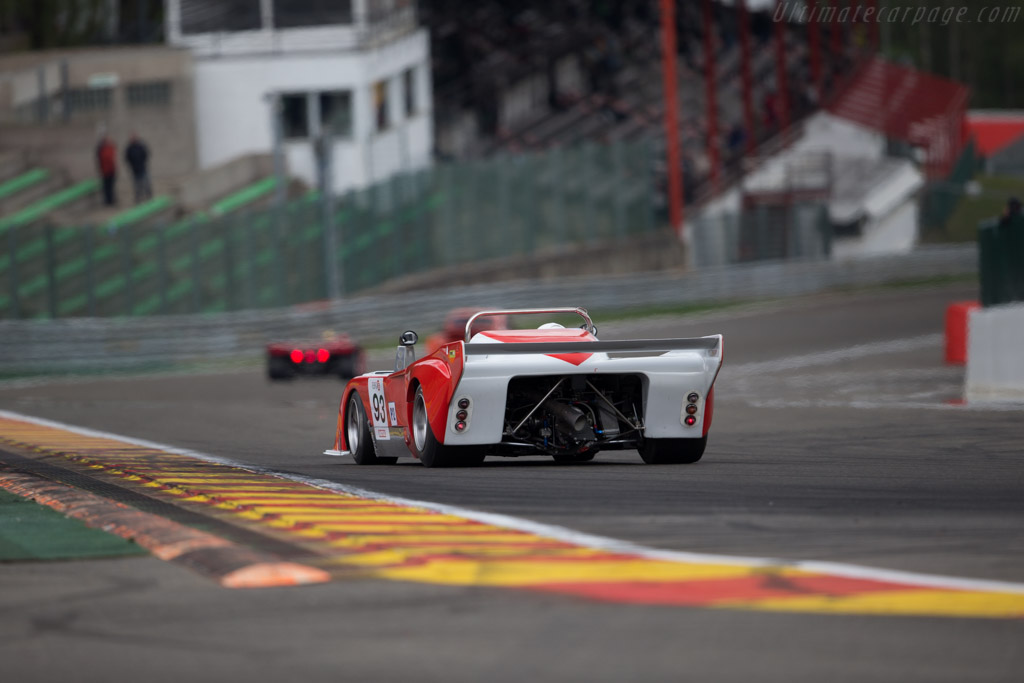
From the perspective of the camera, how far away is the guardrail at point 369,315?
30047mm

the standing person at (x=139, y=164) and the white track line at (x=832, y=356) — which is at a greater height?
the standing person at (x=139, y=164)

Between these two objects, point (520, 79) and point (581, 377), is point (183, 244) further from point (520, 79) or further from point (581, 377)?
point (520, 79)

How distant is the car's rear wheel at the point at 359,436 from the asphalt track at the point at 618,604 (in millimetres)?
215

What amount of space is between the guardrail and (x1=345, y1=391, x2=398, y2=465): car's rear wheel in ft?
59.5

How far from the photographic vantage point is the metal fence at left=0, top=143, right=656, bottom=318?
1185 inches

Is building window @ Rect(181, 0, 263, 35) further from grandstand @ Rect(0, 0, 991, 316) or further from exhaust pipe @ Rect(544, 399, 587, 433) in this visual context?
exhaust pipe @ Rect(544, 399, 587, 433)

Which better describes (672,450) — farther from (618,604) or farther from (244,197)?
(244,197)

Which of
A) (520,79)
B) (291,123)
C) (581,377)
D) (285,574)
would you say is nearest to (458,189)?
(291,123)

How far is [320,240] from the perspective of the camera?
3391 cm

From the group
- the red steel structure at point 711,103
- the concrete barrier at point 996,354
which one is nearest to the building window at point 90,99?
the red steel structure at point 711,103

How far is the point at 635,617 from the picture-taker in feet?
19.6

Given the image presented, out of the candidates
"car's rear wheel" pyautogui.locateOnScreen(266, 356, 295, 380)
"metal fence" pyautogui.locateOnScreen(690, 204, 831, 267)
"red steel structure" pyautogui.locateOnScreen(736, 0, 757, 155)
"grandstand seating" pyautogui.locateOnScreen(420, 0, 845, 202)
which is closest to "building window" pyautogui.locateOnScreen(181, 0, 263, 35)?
"grandstand seating" pyautogui.locateOnScreen(420, 0, 845, 202)

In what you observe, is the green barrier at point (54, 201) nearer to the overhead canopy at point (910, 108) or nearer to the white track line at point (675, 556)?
the overhead canopy at point (910, 108)

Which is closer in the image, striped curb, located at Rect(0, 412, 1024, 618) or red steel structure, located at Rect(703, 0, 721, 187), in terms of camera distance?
striped curb, located at Rect(0, 412, 1024, 618)
